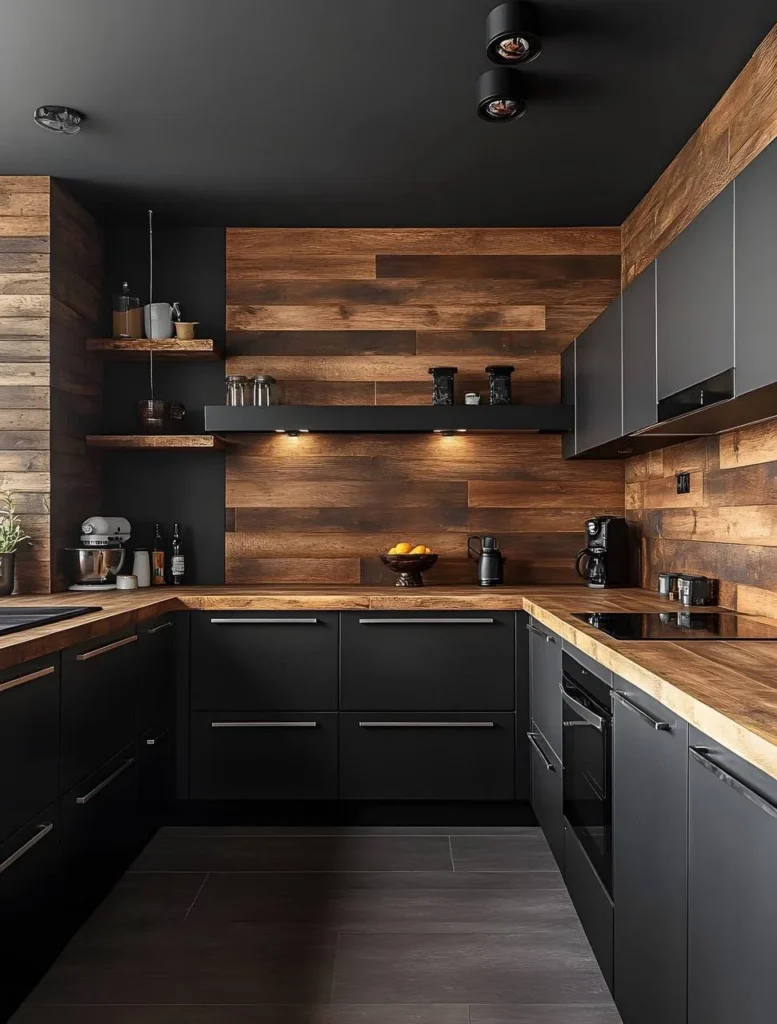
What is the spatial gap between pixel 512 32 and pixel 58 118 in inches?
61.4

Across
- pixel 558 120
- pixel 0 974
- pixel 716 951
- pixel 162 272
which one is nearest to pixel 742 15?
pixel 558 120

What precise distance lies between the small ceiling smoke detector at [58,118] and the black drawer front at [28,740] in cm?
183

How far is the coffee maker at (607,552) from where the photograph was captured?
3.59m

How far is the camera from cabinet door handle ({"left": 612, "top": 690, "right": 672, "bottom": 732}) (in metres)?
1.52

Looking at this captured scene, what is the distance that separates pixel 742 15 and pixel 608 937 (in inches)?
93.7

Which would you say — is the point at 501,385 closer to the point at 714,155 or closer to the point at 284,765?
the point at 714,155

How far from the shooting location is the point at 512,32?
2.18m

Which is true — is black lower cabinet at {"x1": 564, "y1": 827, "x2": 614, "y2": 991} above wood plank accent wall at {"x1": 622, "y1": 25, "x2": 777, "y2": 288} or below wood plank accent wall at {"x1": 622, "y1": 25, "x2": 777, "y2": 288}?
below

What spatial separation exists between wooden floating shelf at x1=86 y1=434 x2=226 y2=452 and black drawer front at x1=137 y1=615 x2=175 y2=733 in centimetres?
81

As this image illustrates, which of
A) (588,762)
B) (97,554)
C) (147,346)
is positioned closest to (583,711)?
(588,762)

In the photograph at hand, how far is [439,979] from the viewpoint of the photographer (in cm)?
211

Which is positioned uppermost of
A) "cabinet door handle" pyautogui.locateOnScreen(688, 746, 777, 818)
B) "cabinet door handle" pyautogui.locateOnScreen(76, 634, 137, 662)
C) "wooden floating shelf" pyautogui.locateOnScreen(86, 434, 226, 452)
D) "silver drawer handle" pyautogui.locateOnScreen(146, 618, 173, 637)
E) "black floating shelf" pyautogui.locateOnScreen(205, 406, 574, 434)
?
"black floating shelf" pyautogui.locateOnScreen(205, 406, 574, 434)

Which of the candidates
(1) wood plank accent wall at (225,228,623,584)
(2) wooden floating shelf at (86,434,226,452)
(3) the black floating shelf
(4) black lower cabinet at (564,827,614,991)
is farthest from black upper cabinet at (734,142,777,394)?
(2) wooden floating shelf at (86,434,226,452)

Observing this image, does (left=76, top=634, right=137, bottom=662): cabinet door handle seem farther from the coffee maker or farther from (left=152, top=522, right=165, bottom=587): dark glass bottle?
the coffee maker
